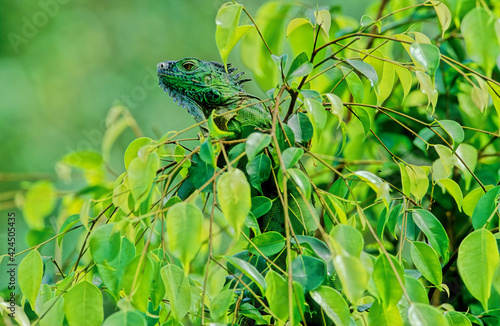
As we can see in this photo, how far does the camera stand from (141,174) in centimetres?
65

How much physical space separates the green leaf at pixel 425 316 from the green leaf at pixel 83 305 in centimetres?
38

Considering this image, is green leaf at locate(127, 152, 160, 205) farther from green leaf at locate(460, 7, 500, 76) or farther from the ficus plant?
green leaf at locate(460, 7, 500, 76)

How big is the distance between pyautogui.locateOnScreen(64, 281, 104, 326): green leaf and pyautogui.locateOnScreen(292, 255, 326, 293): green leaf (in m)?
0.25

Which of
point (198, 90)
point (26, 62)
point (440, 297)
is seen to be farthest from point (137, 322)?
point (26, 62)

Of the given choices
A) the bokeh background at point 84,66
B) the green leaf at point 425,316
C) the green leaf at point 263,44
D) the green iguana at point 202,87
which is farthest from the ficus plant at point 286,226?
the bokeh background at point 84,66

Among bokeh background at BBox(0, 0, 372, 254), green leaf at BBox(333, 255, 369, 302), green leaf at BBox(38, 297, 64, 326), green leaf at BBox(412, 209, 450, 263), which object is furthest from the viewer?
bokeh background at BBox(0, 0, 372, 254)

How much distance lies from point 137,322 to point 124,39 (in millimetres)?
4319

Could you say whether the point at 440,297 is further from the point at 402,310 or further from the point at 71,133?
the point at 71,133

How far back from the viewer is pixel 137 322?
1.91 feet

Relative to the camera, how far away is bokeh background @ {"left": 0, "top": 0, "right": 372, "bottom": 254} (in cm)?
408

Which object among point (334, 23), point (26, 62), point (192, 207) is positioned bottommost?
point (192, 207)

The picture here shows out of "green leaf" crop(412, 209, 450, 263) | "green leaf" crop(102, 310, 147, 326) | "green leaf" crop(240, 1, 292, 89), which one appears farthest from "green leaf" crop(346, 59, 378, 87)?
"green leaf" crop(240, 1, 292, 89)

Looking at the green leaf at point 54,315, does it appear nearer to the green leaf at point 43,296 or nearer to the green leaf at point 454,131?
the green leaf at point 43,296

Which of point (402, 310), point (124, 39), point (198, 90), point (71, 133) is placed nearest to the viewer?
point (402, 310)
